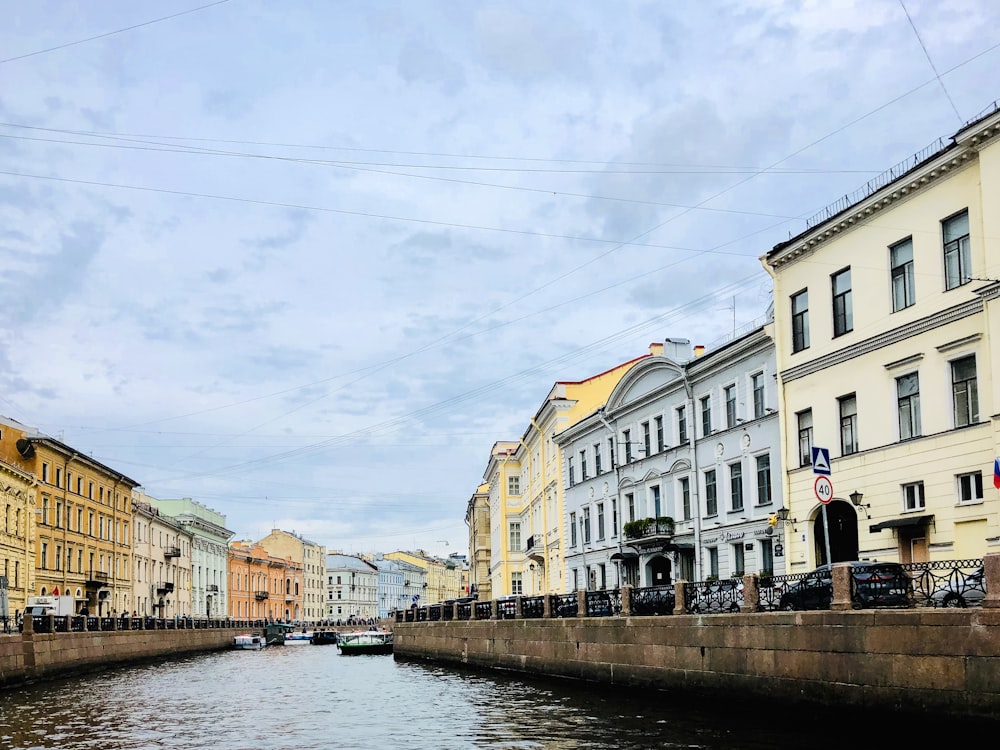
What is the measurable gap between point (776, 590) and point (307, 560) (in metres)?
145

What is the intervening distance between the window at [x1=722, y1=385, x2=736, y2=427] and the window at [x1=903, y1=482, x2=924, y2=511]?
381 inches

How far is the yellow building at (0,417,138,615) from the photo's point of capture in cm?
5947

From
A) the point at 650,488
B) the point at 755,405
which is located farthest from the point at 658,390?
the point at 755,405

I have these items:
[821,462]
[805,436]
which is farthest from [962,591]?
[805,436]

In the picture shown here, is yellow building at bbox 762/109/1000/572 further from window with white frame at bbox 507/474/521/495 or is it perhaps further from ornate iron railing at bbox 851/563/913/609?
window with white frame at bbox 507/474/521/495

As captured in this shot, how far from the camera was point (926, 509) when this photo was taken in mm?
27109

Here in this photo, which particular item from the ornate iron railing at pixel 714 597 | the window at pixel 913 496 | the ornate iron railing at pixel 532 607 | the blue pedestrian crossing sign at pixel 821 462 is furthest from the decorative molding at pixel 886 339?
the ornate iron railing at pixel 532 607

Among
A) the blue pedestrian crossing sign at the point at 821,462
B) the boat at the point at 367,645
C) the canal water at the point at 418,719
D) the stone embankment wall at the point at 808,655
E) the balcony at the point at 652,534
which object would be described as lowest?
the boat at the point at 367,645

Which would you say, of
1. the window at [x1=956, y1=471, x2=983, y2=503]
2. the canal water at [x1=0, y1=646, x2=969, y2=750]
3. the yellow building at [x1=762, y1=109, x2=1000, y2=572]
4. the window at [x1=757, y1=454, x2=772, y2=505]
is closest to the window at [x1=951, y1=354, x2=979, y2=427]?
the yellow building at [x1=762, y1=109, x2=1000, y2=572]

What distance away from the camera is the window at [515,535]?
72.6 meters

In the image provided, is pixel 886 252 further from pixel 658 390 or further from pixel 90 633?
pixel 90 633

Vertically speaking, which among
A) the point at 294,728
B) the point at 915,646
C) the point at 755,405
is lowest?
the point at 294,728

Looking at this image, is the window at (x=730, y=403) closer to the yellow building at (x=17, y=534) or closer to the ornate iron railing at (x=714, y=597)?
the ornate iron railing at (x=714, y=597)

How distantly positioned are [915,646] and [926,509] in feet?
31.2
